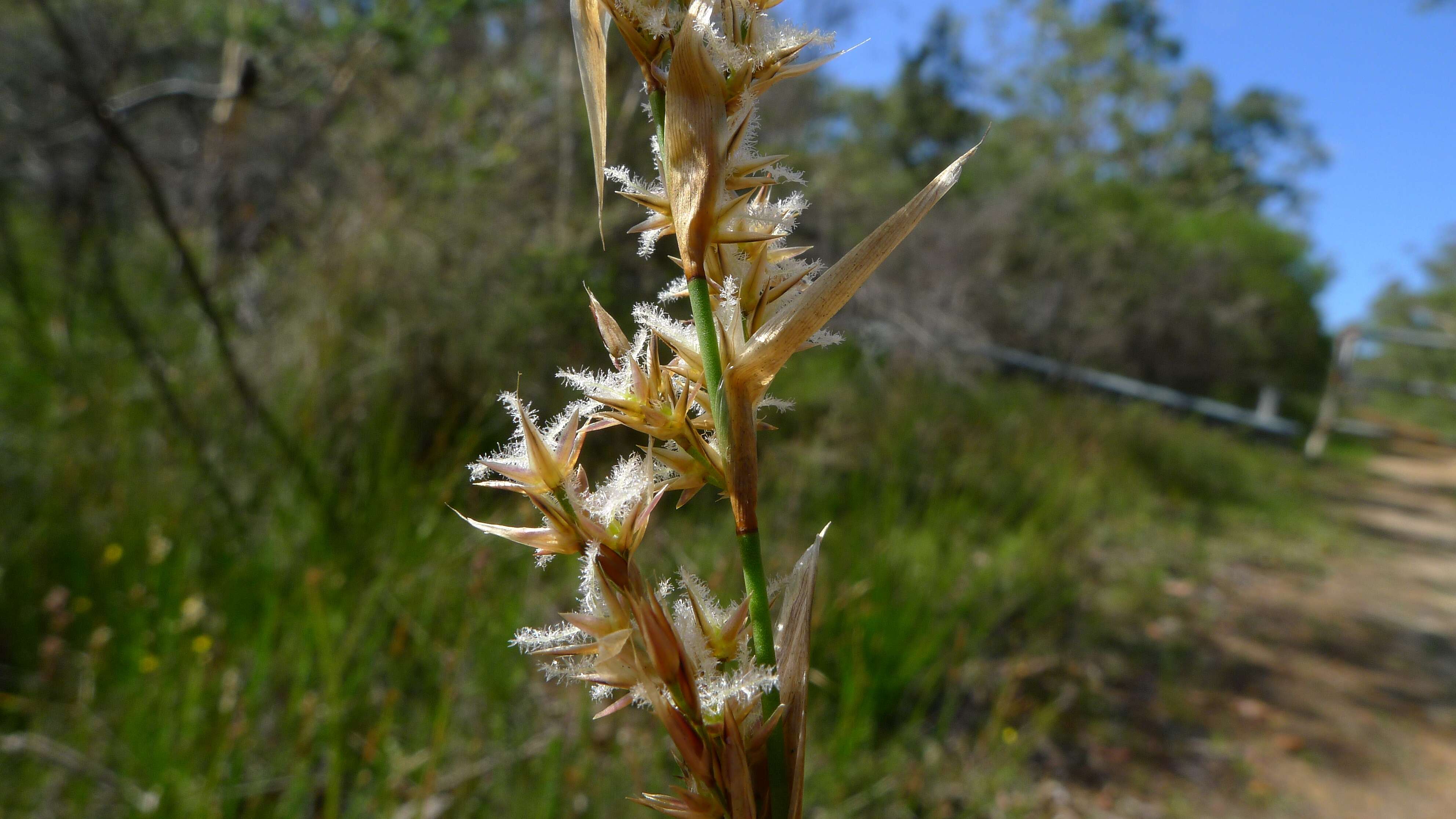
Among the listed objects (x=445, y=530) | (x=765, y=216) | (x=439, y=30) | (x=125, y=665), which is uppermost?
(x=439, y=30)

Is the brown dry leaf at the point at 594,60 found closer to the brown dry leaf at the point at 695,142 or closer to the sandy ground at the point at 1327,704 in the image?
the brown dry leaf at the point at 695,142

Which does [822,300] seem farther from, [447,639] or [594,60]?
[447,639]

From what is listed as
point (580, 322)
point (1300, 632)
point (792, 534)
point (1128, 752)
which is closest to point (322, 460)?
point (580, 322)

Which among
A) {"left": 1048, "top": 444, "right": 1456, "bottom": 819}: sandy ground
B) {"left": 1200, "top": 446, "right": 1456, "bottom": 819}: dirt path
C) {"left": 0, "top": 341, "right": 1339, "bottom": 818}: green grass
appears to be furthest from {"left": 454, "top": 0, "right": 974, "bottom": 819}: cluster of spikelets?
{"left": 1200, "top": 446, "right": 1456, "bottom": 819}: dirt path

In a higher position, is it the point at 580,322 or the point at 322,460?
the point at 580,322

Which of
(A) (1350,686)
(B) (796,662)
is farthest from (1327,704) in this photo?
(B) (796,662)

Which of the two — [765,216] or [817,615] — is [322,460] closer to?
[817,615]

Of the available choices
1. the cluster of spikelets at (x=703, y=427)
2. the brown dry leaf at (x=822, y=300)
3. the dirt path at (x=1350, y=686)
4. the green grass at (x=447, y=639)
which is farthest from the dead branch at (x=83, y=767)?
the dirt path at (x=1350, y=686)

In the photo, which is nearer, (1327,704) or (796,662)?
(796,662)
